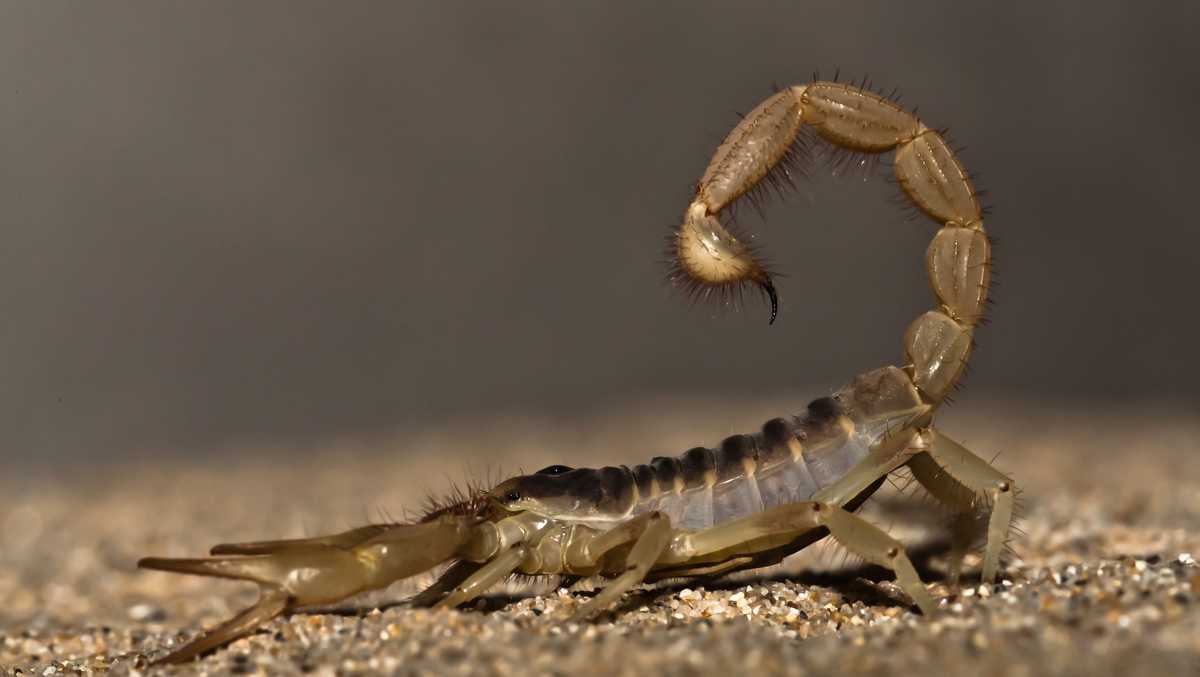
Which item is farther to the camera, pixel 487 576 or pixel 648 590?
pixel 648 590

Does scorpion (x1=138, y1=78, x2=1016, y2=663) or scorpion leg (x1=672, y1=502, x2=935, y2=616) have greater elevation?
scorpion (x1=138, y1=78, x2=1016, y2=663)

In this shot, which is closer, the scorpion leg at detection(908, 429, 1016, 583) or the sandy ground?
the sandy ground

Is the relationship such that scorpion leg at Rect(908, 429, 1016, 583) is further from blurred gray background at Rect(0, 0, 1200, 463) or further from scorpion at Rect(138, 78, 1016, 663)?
blurred gray background at Rect(0, 0, 1200, 463)

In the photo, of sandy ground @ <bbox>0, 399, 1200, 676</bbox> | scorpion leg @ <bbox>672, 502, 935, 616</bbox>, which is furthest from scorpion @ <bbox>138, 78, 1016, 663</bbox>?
sandy ground @ <bbox>0, 399, 1200, 676</bbox>

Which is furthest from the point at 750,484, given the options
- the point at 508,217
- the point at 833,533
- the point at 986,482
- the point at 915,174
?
the point at 508,217

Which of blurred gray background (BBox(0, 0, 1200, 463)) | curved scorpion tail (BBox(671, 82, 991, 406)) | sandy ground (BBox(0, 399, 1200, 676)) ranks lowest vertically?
sandy ground (BBox(0, 399, 1200, 676))

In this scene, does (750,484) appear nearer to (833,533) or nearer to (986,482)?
(833,533)
